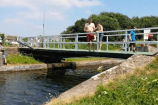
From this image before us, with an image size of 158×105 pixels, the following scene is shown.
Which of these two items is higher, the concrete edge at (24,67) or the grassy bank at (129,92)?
the grassy bank at (129,92)

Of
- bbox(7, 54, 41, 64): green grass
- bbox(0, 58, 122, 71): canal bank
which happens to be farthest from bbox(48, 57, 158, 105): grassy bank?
bbox(7, 54, 41, 64): green grass

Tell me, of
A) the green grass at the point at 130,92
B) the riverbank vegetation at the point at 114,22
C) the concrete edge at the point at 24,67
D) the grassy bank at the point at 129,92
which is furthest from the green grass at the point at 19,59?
the riverbank vegetation at the point at 114,22

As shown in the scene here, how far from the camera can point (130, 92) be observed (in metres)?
6.46

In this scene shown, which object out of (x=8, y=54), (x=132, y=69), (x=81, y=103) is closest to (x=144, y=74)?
(x=132, y=69)

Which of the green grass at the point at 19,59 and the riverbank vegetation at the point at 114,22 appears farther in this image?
the riverbank vegetation at the point at 114,22

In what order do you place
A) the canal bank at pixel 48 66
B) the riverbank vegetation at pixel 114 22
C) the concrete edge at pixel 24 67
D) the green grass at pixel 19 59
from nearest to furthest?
the concrete edge at pixel 24 67 → the canal bank at pixel 48 66 → the green grass at pixel 19 59 → the riverbank vegetation at pixel 114 22

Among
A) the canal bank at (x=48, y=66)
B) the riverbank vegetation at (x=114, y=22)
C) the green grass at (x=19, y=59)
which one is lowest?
the canal bank at (x=48, y=66)

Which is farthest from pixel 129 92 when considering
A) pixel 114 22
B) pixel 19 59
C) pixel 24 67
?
pixel 114 22

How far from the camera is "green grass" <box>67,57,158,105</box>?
6.07 meters

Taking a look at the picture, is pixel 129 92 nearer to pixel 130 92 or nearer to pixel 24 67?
pixel 130 92

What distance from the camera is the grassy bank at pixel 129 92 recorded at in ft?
20.0

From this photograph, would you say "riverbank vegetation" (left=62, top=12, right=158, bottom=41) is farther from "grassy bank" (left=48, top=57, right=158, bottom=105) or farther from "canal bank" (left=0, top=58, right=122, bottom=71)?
"grassy bank" (left=48, top=57, right=158, bottom=105)

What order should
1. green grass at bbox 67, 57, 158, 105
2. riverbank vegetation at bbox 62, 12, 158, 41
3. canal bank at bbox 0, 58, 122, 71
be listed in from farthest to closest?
riverbank vegetation at bbox 62, 12, 158, 41 → canal bank at bbox 0, 58, 122, 71 → green grass at bbox 67, 57, 158, 105

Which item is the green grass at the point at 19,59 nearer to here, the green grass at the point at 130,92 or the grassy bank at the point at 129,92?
the grassy bank at the point at 129,92
